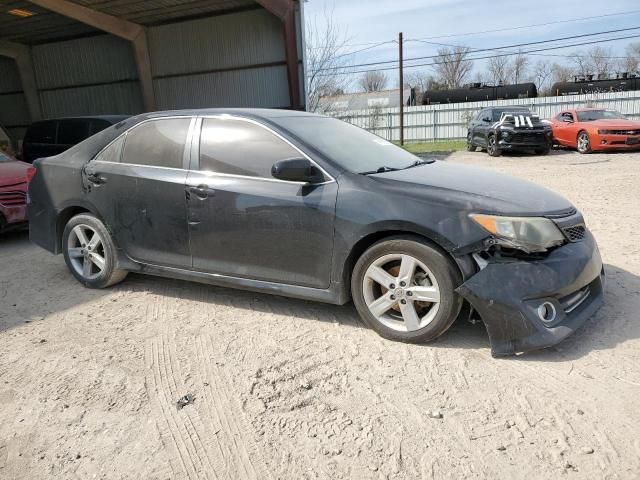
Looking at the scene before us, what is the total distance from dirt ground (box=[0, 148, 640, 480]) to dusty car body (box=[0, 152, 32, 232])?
279 centimetres

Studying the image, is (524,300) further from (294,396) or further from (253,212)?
(253,212)

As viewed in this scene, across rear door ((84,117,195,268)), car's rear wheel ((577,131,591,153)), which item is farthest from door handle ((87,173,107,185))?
car's rear wheel ((577,131,591,153))

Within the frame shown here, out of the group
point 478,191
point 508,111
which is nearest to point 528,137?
point 508,111

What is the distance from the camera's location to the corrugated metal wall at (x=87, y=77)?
1878 centimetres

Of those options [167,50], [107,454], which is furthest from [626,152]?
[107,454]

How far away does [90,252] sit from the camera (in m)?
4.68

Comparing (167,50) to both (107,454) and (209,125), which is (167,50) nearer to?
(209,125)

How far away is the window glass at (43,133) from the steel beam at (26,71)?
10.1m

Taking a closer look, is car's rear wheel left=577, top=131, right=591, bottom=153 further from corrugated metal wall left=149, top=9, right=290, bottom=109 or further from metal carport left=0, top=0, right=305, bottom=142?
corrugated metal wall left=149, top=9, right=290, bottom=109

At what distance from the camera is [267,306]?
415 centimetres

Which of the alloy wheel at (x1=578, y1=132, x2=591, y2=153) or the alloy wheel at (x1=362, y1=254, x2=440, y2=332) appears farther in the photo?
the alloy wheel at (x1=578, y1=132, x2=591, y2=153)

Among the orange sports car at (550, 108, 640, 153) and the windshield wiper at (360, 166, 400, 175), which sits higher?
the windshield wiper at (360, 166, 400, 175)

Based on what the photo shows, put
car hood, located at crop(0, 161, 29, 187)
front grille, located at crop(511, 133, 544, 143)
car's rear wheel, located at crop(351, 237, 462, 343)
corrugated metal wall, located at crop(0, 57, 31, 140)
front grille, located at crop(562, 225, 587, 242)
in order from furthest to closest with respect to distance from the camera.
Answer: corrugated metal wall, located at crop(0, 57, 31, 140)
front grille, located at crop(511, 133, 544, 143)
car hood, located at crop(0, 161, 29, 187)
front grille, located at crop(562, 225, 587, 242)
car's rear wheel, located at crop(351, 237, 462, 343)

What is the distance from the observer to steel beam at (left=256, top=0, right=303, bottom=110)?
48.9 feet
